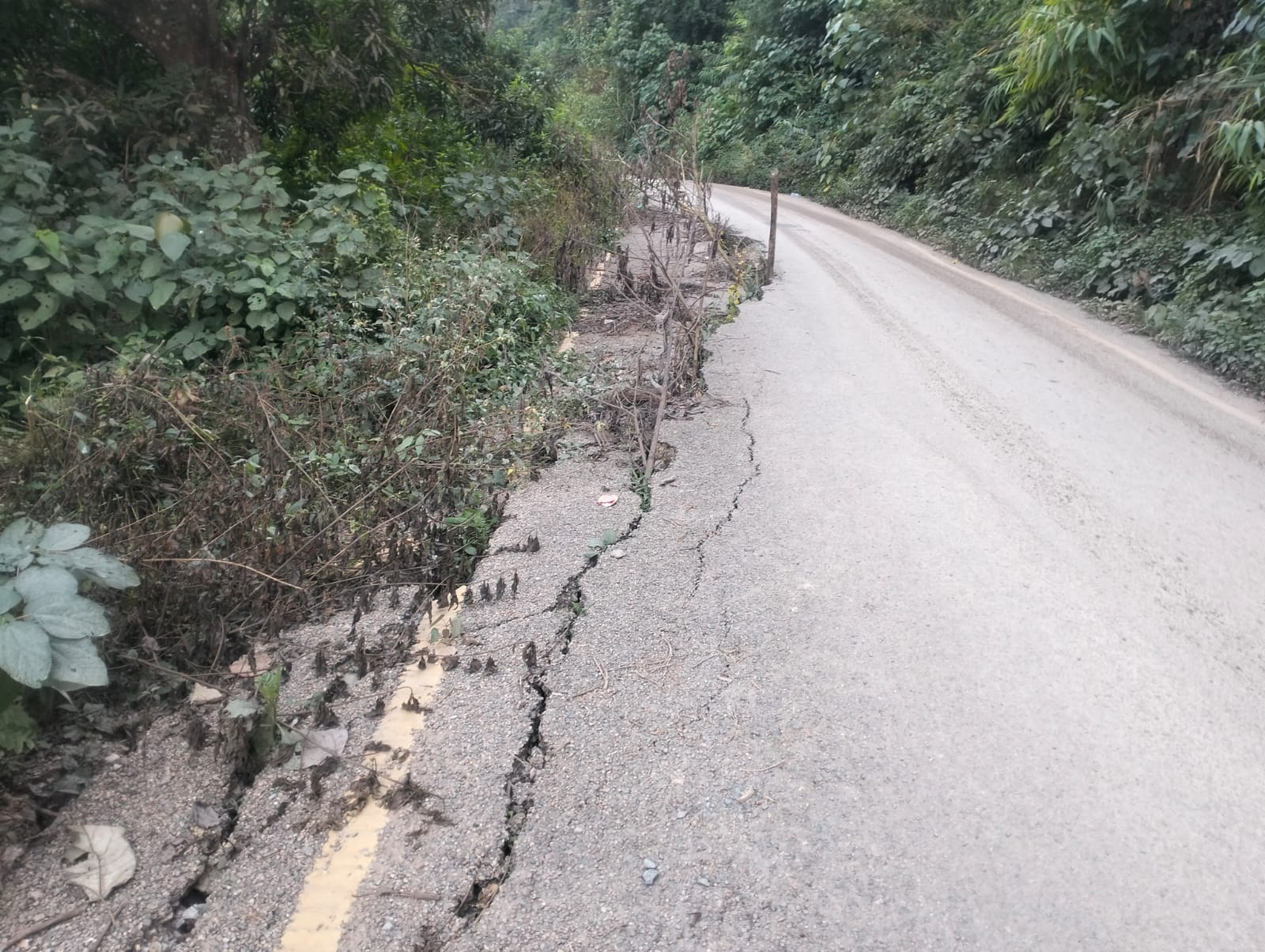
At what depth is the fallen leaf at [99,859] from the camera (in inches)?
90.8

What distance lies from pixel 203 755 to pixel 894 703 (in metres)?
2.37

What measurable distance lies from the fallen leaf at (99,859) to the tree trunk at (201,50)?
6.22 metres

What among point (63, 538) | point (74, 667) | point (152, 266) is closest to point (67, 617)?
point (74, 667)

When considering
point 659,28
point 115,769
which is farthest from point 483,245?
point 659,28

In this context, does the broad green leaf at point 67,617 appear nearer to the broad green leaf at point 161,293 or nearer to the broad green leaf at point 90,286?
the broad green leaf at point 161,293

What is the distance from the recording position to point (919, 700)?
317 centimetres

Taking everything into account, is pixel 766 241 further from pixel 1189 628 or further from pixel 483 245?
pixel 1189 628

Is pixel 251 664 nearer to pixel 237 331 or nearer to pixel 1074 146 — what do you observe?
pixel 237 331

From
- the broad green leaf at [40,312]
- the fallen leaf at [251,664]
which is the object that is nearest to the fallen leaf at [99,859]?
the fallen leaf at [251,664]

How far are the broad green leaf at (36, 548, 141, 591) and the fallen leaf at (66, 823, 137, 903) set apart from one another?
0.70m

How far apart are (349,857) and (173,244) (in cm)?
400

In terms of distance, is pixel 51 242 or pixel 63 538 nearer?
pixel 63 538

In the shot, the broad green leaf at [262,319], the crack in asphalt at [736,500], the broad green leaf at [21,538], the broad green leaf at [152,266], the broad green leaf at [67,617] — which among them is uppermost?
the broad green leaf at [152,266]

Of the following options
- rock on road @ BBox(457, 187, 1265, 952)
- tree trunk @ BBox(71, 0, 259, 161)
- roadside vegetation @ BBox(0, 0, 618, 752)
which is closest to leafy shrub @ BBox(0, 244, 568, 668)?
roadside vegetation @ BBox(0, 0, 618, 752)
